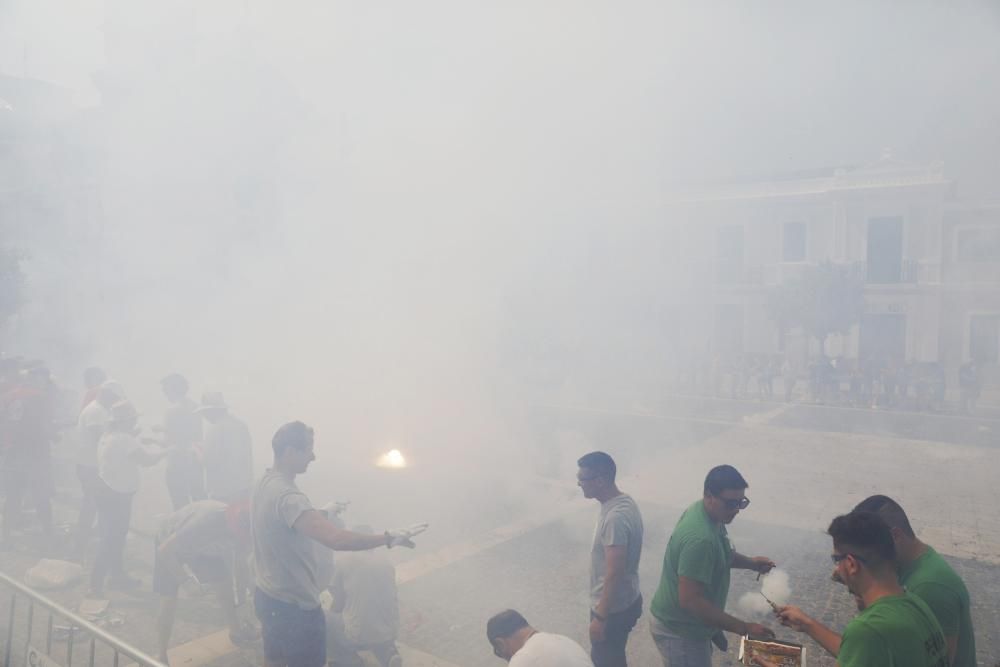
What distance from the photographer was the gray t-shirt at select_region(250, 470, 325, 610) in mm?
2787

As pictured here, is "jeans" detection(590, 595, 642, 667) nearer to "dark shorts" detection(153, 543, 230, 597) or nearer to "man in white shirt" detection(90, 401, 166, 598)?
"dark shorts" detection(153, 543, 230, 597)

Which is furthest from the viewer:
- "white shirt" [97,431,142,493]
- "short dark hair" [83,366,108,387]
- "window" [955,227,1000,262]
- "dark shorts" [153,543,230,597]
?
"window" [955,227,1000,262]

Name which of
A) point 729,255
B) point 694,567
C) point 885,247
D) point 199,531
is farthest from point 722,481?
point 885,247

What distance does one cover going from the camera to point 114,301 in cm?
984

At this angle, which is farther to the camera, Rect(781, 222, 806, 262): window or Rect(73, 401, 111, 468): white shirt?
Rect(781, 222, 806, 262): window

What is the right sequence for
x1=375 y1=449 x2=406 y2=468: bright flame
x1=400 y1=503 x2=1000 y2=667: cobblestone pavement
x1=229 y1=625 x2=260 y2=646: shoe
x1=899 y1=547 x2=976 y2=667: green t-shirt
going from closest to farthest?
x1=899 y1=547 x2=976 y2=667: green t-shirt → x1=229 y1=625 x2=260 y2=646: shoe → x1=400 y1=503 x2=1000 y2=667: cobblestone pavement → x1=375 y1=449 x2=406 y2=468: bright flame

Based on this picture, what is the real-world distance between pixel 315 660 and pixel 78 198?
867 centimetres

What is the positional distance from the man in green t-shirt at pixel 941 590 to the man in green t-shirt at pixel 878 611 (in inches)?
9.6

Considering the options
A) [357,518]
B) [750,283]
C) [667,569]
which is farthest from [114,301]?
[750,283]

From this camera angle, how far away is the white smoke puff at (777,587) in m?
4.66

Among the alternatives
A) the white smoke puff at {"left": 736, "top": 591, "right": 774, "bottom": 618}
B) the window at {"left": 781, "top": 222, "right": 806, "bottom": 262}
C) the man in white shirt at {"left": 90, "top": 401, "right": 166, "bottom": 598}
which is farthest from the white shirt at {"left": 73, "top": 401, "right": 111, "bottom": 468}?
the window at {"left": 781, "top": 222, "right": 806, "bottom": 262}

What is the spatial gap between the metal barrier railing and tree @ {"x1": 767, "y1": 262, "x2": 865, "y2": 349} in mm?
16463

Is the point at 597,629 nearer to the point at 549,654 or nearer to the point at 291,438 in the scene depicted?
the point at 549,654

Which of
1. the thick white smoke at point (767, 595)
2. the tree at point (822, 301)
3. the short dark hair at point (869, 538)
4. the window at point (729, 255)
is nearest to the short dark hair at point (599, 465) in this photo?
the short dark hair at point (869, 538)
